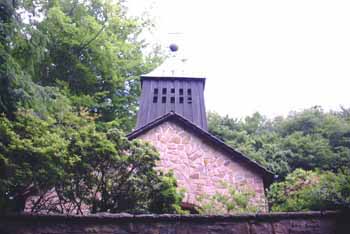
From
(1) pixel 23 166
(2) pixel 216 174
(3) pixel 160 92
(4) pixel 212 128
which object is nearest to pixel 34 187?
(1) pixel 23 166

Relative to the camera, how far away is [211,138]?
8922mm

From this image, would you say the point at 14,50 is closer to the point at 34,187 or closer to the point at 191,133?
the point at 34,187

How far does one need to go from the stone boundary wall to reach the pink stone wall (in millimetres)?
4490

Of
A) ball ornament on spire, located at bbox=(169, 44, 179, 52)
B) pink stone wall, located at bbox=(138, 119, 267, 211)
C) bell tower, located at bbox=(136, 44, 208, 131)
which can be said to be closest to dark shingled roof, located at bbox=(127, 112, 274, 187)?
pink stone wall, located at bbox=(138, 119, 267, 211)

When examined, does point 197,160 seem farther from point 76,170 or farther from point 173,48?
point 173,48

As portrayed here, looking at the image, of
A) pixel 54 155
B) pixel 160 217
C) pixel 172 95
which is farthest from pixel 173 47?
pixel 160 217

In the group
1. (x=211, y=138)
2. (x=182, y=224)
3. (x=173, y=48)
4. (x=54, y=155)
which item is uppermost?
(x=173, y=48)

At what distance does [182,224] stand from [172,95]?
926 cm

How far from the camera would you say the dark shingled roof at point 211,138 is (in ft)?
27.9

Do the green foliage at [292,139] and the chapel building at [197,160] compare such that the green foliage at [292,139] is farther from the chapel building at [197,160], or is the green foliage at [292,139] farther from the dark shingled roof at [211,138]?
the chapel building at [197,160]

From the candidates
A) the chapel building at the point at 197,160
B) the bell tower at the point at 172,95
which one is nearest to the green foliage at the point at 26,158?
the chapel building at the point at 197,160

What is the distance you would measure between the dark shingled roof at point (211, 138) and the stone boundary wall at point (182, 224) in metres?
5.09

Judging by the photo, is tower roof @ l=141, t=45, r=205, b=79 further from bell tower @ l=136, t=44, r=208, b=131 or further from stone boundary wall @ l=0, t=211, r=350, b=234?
stone boundary wall @ l=0, t=211, r=350, b=234

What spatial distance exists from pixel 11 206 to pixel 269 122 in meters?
20.2
